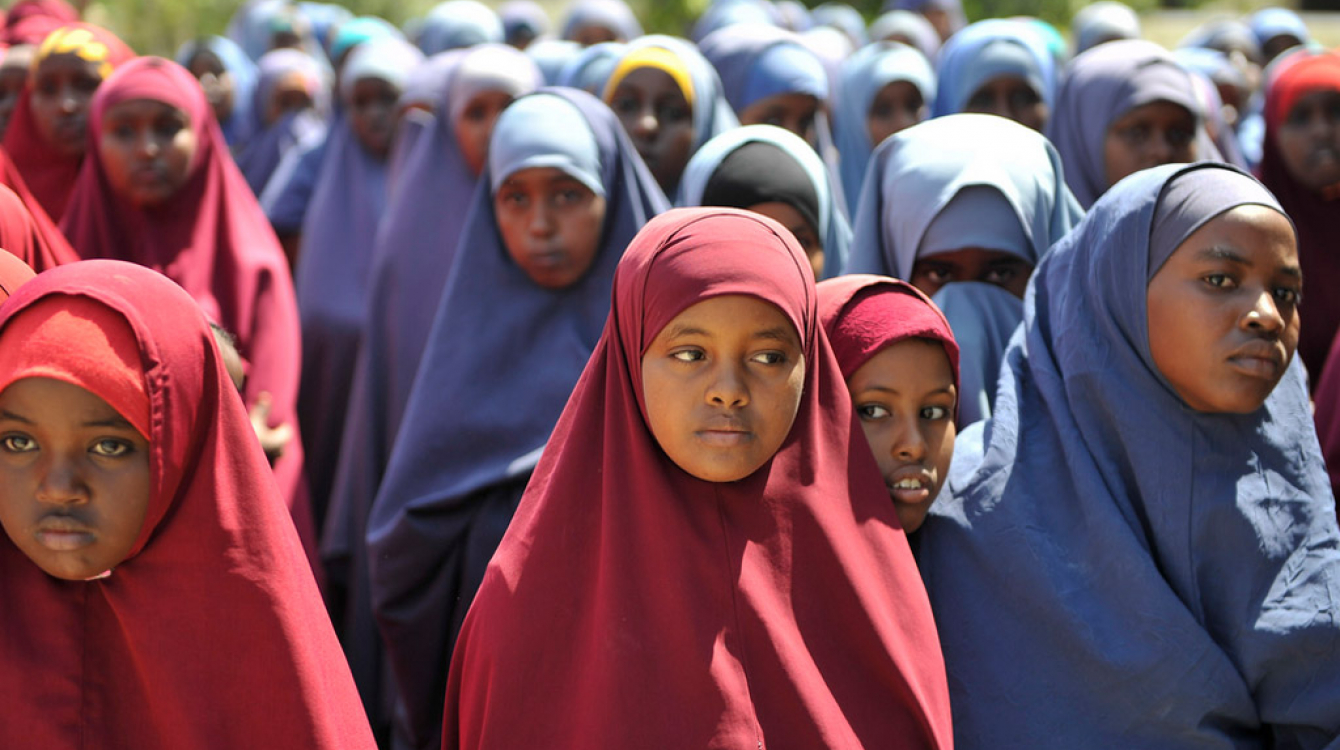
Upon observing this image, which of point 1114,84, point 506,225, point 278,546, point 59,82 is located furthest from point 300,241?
point 278,546

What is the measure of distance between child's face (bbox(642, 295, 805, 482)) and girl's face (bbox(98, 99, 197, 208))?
255 centimetres

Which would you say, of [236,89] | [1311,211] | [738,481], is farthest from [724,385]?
[236,89]

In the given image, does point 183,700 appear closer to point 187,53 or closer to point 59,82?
point 59,82

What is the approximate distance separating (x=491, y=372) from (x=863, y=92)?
317 centimetres

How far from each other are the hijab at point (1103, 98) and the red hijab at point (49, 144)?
3.72 meters

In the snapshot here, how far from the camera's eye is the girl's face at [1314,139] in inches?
193

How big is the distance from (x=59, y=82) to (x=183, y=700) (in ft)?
12.3

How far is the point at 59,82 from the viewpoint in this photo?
5.16m

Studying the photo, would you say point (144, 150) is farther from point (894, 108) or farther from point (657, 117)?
point (894, 108)

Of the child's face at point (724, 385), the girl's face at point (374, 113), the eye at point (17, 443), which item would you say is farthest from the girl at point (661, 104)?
the eye at point (17, 443)

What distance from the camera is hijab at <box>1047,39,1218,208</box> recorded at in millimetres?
4438

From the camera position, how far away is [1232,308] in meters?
2.60

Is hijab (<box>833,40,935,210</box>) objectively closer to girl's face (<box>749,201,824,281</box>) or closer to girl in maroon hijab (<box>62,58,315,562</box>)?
girl's face (<box>749,201,824,281</box>)

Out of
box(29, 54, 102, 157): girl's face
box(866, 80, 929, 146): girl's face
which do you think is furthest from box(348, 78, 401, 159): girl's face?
box(866, 80, 929, 146): girl's face
